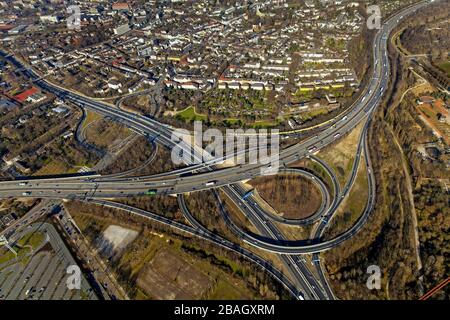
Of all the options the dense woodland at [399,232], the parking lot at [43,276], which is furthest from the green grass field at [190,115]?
the dense woodland at [399,232]

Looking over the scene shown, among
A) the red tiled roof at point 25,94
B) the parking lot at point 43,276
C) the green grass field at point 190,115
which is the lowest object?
the parking lot at point 43,276

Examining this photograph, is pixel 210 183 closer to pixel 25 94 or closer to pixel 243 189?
pixel 243 189

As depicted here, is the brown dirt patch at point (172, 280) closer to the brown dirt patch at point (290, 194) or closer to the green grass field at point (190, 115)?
the brown dirt patch at point (290, 194)

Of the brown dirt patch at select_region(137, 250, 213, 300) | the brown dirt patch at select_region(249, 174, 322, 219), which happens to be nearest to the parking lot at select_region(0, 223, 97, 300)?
the brown dirt patch at select_region(137, 250, 213, 300)

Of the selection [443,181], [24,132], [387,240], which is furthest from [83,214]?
[443,181]

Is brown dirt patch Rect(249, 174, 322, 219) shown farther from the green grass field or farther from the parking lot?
the parking lot

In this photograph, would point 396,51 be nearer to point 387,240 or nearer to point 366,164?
point 366,164
